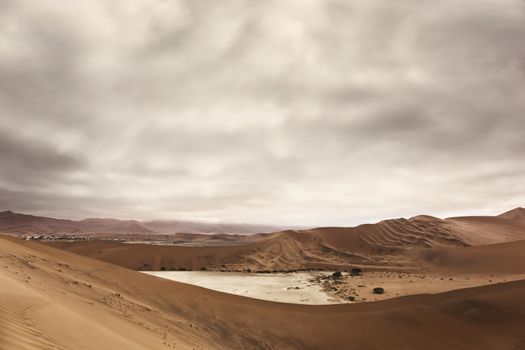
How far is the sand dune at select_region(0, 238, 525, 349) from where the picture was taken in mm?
9289

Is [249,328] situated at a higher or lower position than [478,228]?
lower

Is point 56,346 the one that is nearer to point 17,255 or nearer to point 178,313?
point 178,313

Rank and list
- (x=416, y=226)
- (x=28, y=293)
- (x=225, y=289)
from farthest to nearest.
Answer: (x=416, y=226)
(x=225, y=289)
(x=28, y=293)

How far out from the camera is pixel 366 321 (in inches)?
497

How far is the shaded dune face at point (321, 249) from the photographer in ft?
129

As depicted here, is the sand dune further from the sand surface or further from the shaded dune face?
the shaded dune face

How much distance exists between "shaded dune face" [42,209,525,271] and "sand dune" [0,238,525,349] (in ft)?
76.4

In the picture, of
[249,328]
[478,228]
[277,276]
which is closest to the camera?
[249,328]

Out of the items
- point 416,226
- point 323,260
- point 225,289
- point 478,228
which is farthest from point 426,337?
point 478,228

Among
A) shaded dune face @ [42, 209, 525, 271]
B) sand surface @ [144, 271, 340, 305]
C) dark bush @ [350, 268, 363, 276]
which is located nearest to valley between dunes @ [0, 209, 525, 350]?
sand surface @ [144, 271, 340, 305]

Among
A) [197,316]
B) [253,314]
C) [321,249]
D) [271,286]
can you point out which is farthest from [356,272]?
[197,316]

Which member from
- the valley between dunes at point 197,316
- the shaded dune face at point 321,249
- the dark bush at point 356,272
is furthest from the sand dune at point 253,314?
the shaded dune face at point 321,249

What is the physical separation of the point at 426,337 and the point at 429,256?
31.8 metres

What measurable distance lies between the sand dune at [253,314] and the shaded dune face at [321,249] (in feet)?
76.4
